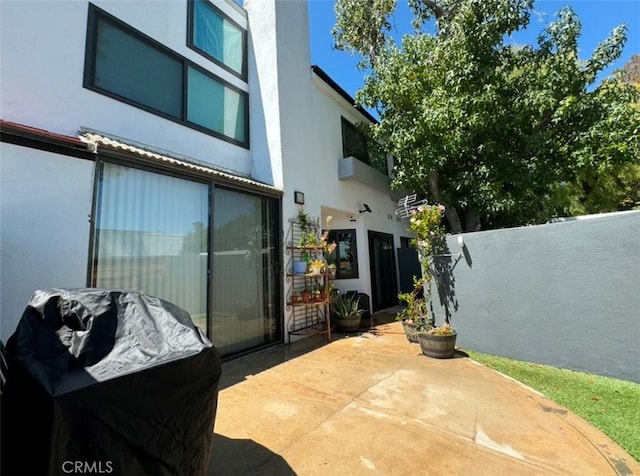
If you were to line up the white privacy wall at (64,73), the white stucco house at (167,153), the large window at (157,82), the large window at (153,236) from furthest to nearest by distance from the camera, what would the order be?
1. the large window at (157,82)
2. the large window at (153,236)
3. the white privacy wall at (64,73)
4. the white stucco house at (167,153)

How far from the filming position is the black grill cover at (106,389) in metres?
1.28

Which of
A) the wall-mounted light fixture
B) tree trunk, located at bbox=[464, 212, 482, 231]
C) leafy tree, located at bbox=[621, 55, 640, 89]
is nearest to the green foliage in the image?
the wall-mounted light fixture

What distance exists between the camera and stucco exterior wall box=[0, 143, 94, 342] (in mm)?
3109

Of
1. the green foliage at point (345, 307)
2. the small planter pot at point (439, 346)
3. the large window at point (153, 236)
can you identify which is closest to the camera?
the large window at point (153, 236)

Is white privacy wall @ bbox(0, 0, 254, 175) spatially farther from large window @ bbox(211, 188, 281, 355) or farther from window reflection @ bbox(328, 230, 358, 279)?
window reflection @ bbox(328, 230, 358, 279)

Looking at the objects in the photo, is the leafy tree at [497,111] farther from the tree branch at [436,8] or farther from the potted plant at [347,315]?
the potted plant at [347,315]

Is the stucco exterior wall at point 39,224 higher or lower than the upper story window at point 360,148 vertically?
lower

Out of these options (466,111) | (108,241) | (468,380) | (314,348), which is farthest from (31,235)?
(466,111)

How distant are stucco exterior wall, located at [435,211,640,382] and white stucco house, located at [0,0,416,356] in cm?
369

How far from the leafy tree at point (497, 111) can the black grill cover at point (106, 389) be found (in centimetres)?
705

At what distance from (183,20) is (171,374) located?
6.80 metres

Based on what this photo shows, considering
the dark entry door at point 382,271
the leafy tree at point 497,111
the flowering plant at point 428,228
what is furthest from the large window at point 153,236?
the dark entry door at point 382,271

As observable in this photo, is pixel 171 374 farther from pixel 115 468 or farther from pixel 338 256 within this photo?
pixel 338 256

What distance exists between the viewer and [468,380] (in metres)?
4.12
